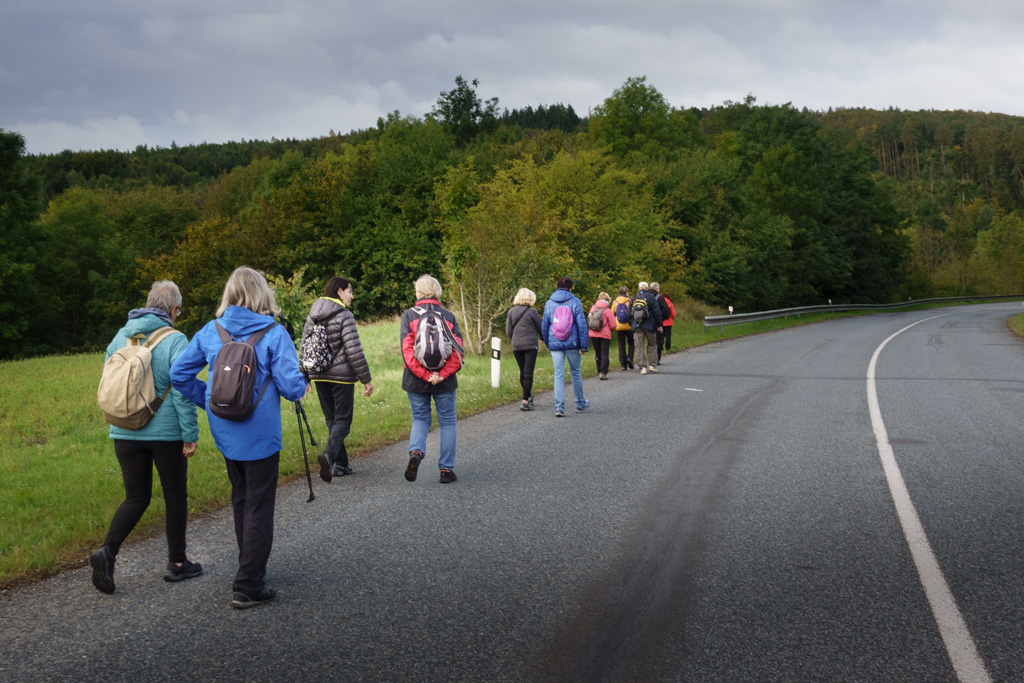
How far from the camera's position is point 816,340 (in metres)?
26.9

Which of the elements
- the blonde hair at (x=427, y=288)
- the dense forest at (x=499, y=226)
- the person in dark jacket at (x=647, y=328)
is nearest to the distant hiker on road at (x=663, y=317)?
the person in dark jacket at (x=647, y=328)

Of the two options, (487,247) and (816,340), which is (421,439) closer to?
(487,247)

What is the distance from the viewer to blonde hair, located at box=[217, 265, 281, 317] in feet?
15.3

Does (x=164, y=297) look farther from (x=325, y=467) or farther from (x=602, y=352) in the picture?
(x=602, y=352)

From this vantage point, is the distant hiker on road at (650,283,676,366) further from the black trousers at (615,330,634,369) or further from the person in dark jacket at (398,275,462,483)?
the person in dark jacket at (398,275,462,483)

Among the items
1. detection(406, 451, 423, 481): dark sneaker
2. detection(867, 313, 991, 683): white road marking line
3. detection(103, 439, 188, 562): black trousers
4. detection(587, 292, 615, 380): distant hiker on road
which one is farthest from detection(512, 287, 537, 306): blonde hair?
detection(103, 439, 188, 562): black trousers

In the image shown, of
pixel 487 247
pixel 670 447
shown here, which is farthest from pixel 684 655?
pixel 487 247

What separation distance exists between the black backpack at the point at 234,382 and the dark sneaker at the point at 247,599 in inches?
38.7

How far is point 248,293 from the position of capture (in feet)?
Answer: 15.4

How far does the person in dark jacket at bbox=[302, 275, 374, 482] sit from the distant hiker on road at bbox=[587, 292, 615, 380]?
334 inches

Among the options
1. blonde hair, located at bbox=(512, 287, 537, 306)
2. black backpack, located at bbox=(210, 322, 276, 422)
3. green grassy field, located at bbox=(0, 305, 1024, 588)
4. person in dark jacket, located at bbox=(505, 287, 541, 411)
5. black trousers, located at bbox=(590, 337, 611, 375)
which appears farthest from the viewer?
black trousers, located at bbox=(590, 337, 611, 375)

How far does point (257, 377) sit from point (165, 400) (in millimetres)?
644

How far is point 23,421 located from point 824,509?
1416cm

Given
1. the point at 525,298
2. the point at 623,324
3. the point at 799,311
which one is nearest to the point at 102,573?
the point at 525,298
